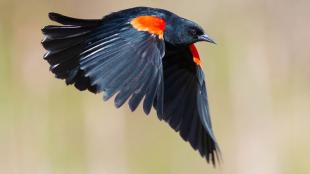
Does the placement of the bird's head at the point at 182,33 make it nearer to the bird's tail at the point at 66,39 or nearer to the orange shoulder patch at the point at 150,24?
the orange shoulder patch at the point at 150,24

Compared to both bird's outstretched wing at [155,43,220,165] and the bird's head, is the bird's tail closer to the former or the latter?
the bird's head

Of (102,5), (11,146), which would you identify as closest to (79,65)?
(11,146)

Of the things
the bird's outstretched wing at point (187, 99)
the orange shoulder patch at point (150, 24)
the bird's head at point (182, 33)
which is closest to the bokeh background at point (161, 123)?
the bird's outstretched wing at point (187, 99)

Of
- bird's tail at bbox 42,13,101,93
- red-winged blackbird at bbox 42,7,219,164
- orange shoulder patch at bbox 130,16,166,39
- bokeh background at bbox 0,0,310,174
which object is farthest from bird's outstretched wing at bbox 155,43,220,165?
bokeh background at bbox 0,0,310,174

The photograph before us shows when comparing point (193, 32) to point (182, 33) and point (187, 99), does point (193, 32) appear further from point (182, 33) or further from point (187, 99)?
point (187, 99)

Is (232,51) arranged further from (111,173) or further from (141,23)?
(141,23)

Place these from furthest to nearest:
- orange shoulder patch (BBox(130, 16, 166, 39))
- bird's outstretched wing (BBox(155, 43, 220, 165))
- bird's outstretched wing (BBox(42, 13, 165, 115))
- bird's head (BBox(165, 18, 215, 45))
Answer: bird's outstretched wing (BBox(155, 43, 220, 165)), bird's head (BBox(165, 18, 215, 45)), orange shoulder patch (BBox(130, 16, 166, 39)), bird's outstretched wing (BBox(42, 13, 165, 115))

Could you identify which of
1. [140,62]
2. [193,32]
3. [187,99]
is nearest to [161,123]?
[187,99]
